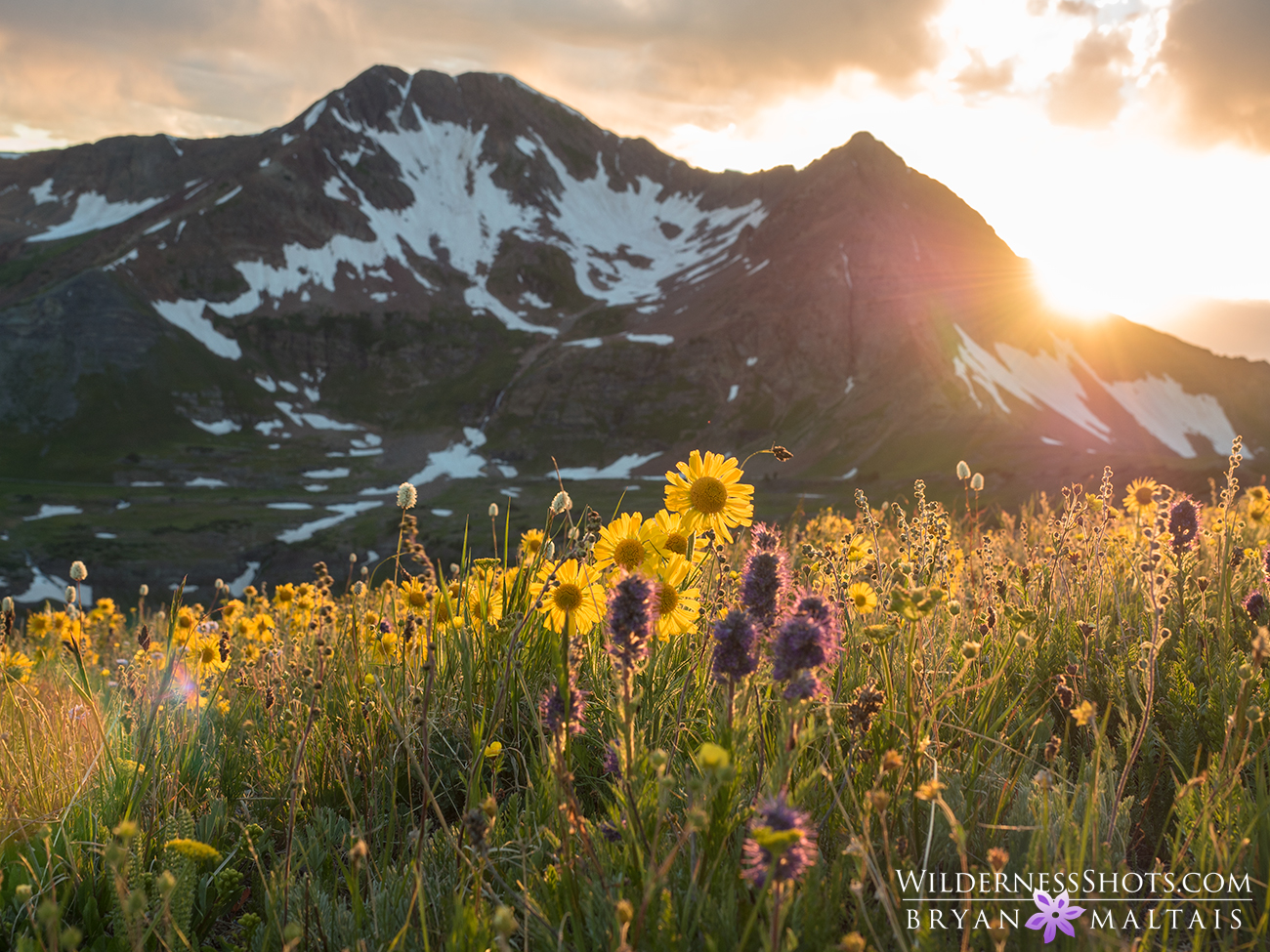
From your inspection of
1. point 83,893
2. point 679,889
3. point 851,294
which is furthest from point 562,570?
point 851,294

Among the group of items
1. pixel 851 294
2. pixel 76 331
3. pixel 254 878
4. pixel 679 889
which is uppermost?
pixel 851 294

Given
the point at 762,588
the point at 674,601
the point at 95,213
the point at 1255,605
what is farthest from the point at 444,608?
the point at 95,213

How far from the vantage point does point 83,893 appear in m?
1.97

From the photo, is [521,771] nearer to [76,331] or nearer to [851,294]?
[851,294]

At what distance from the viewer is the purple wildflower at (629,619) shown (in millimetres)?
1535

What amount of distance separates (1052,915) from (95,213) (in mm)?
216397

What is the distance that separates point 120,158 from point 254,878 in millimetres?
224991

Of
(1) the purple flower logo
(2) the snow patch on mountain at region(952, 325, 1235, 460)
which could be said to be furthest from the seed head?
(2) the snow patch on mountain at region(952, 325, 1235, 460)

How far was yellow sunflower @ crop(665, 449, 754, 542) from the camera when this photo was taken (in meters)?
2.55

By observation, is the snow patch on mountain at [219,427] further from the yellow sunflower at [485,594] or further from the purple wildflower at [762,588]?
the purple wildflower at [762,588]

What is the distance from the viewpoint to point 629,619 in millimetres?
1558

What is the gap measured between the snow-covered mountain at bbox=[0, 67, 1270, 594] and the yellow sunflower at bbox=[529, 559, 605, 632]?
58734 mm

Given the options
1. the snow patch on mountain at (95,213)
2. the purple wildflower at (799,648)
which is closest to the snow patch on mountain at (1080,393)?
the purple wildflower at (799,648)

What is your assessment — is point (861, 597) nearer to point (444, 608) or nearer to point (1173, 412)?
point (444, 608)
